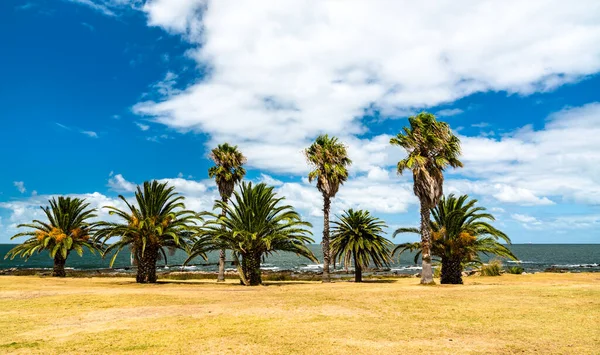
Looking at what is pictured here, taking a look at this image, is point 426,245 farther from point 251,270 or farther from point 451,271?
point 251,270

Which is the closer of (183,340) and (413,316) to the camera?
(183,340)

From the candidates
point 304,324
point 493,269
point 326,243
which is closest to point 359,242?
point 326,243

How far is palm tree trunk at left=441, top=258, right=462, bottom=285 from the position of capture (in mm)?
28609

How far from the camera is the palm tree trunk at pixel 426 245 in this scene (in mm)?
27094

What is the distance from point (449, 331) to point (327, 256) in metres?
25.6

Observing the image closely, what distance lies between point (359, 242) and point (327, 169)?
7316 mm

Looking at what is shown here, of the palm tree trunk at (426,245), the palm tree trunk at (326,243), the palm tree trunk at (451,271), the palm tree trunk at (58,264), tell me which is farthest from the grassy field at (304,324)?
the palm tree trunk at (58,264)

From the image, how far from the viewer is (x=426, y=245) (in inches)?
1066

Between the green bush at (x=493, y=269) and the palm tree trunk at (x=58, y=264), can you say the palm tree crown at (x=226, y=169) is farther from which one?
the green bush at (x=493, y=269)

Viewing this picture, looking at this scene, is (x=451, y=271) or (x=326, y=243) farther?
(x=326, y=243)

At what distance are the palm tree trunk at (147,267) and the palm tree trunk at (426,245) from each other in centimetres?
2071

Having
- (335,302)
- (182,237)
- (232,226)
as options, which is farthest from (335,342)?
(182,237)

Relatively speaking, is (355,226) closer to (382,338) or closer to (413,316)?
(413,316)

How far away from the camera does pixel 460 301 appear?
57.4 ft
